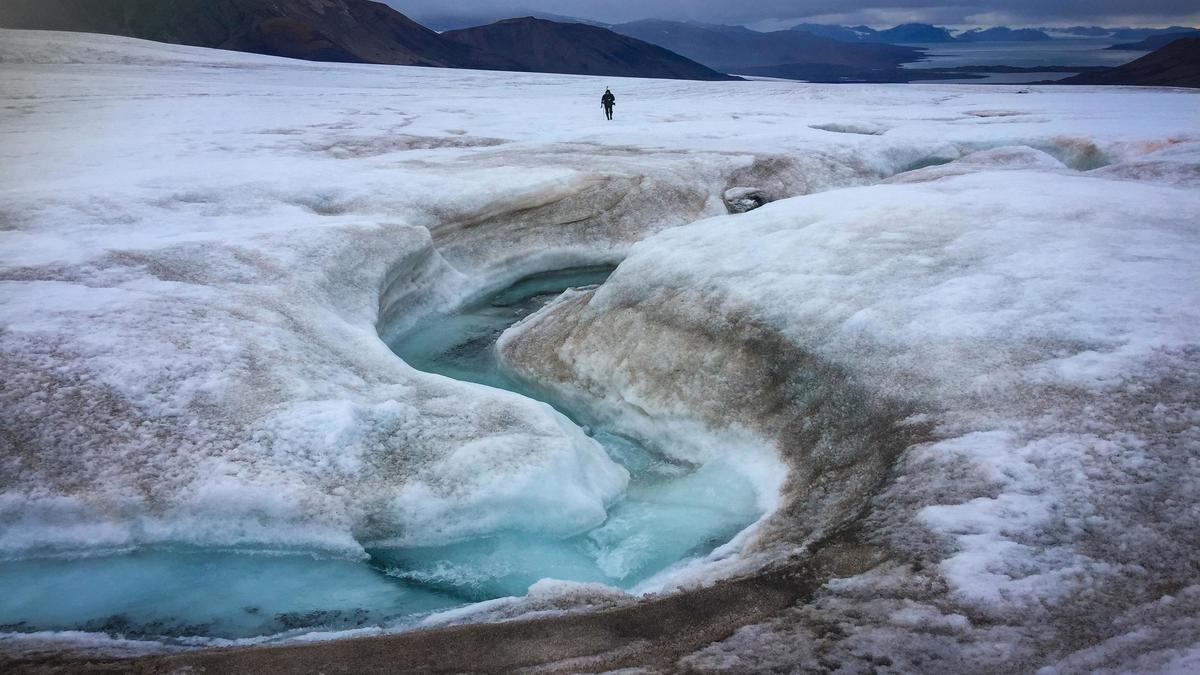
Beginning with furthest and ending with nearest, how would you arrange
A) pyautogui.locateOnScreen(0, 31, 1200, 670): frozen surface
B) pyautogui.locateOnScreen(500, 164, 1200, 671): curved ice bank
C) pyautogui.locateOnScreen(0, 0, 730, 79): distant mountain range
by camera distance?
pyautogui.locateOnScreen(0, 0, 730, 79): distant mountain range < pyautogui.locateOnScreen(0, 31, 1200, 670): frozen surface < pyautogui.locateOnScreen(500, 164, 1200, 671): curved ice bank

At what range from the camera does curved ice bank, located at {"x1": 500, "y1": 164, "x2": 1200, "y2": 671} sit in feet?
15.2

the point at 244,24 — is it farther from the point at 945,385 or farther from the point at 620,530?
the point at 945,385

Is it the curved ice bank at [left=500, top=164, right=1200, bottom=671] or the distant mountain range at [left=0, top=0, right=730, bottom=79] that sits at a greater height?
the distant mountain range at [left=0, top=0, right=730, bottom=79]

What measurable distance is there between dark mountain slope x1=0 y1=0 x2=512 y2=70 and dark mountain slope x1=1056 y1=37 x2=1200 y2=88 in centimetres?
12912

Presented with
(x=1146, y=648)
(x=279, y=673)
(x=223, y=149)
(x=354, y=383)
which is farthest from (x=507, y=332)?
(x=223, y=149)

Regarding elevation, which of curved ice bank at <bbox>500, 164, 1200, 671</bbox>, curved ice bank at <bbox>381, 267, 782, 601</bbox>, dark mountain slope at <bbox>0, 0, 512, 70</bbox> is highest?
dark mountain slope at <bbox>0, 0, 512, 70</bbox>

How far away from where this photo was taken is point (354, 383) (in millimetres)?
8438

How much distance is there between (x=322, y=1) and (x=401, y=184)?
167 metres

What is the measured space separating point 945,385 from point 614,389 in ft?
13.7

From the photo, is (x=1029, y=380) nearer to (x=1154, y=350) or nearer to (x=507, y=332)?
(x=1154, y=350)

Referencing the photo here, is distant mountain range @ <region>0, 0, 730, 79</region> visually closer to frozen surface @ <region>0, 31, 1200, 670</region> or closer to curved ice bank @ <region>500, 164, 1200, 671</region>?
frozen surface @ <region>0, 31, 1200, 670</region>

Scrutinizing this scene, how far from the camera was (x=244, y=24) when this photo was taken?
476ft

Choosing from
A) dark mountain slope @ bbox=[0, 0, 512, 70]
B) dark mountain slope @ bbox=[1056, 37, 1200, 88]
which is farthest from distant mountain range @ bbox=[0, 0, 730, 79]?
dark mountain slope @ bbox=[1056, 37, 1200, 88]

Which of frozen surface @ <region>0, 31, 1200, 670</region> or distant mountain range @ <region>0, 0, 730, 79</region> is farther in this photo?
distant mountain range @ <region>0, 0, 730, 79</region>
